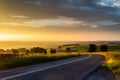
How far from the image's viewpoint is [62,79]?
1605 cm

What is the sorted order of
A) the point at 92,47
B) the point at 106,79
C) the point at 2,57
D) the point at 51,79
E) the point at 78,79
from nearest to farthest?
the point at 51,79, the point at 78,79, the point at 106,79, the point at 2,57, the point at 92,47

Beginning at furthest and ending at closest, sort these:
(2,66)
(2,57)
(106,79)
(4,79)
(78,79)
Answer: (2,57) → (2,66) → (106,79) → (78,79) → (4,79)

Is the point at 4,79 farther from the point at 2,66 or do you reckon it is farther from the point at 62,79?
the point at 2,66

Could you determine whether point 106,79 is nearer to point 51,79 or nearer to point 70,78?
point 70,78

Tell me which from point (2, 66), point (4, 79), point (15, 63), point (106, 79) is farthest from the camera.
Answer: point (15, 63)

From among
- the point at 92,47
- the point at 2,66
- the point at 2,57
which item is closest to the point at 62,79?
the point at 2,66

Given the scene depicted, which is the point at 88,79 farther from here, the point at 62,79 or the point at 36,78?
the point at 36,78

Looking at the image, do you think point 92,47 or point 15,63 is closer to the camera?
point 15,63

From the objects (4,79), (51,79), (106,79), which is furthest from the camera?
(106,79)

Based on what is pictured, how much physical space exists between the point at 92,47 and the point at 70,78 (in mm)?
135950

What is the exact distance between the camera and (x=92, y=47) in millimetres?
152000

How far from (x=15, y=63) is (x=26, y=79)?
1127 cm

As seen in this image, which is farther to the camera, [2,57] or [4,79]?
[2,57]

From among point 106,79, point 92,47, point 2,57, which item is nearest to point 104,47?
point 92,47
